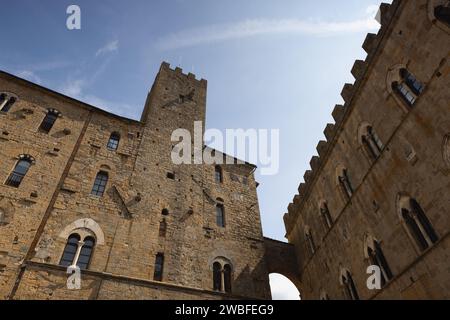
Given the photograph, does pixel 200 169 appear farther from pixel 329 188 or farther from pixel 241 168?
pixel 329 188

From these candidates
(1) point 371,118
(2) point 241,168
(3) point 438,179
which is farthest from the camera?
(2) point 241,168

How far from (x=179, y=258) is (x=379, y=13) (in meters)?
11.5

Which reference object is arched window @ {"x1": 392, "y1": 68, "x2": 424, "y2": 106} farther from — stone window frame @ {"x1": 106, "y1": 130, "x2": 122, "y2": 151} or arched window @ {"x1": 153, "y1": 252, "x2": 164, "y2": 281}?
stone window frame @ {"x1": 106, "y1": 130, "x2": 122, "y2": 151}

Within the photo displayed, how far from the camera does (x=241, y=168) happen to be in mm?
17047

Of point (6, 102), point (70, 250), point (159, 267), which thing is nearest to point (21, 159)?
point (6, 102)

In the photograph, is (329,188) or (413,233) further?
(329,188)

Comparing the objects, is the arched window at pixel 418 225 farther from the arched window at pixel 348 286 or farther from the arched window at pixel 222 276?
the arched window at pixel 222 276

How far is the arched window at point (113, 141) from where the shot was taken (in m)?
13.6

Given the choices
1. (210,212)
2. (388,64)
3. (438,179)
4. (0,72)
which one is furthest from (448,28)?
(0,72)

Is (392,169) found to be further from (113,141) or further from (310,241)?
(113,141)

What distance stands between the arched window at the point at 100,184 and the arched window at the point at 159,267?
137 inches

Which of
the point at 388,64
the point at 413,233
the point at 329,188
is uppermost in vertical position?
the point at 388,64

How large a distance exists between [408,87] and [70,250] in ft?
39.6

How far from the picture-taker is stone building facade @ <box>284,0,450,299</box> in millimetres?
7117
